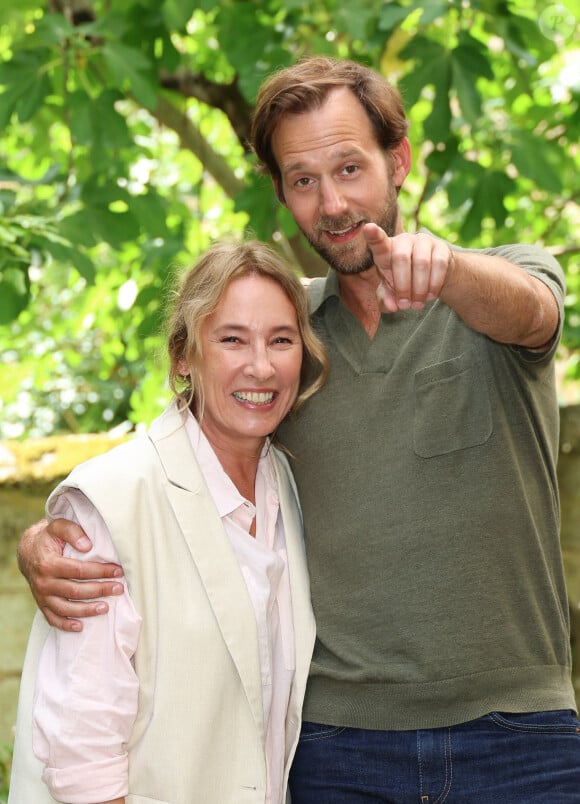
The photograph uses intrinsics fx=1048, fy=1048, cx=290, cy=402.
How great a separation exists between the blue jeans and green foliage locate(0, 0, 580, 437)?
87cm

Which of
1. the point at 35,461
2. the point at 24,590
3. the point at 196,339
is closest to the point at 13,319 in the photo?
the point at 35,461

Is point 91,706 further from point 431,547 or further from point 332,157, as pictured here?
point 332,157

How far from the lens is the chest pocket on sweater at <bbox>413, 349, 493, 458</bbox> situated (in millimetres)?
1835

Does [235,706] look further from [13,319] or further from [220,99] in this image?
[220,99]

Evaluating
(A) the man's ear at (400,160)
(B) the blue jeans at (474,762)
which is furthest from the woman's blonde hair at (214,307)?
(B) the blue jeans at (474,762)

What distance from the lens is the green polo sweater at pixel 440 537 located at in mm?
1776

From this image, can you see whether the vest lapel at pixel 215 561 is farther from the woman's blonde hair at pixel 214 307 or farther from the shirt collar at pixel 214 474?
the woman's blonde hair at pixel 214 307

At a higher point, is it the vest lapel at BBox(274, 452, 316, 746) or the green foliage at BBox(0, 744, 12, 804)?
the vest lapel at BBox(274, 452, 316, 746)

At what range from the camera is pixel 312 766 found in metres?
1.87

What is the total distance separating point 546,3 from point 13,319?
1.99 m

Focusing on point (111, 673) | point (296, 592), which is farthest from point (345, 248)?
point (111, 673)

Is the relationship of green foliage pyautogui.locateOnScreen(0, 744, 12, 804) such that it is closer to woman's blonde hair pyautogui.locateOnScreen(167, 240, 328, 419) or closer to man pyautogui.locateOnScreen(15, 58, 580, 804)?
man pyautogui.locateOnScreen(15, 58, 580, 804)

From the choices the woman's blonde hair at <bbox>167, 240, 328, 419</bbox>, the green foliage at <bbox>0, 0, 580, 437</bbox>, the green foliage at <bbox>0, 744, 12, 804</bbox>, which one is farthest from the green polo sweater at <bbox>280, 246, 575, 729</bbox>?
the green foliage at <bbox>0, 744, 12, 804</bbox>

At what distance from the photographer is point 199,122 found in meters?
4.11
